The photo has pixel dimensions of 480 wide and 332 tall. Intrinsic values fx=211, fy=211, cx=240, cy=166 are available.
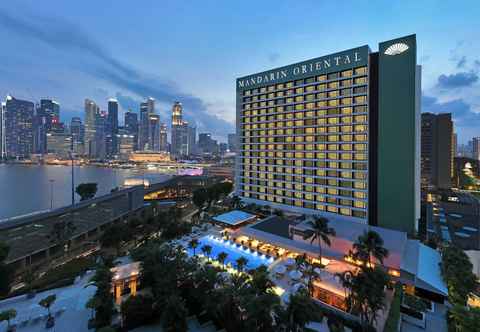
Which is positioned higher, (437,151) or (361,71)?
(361,71)

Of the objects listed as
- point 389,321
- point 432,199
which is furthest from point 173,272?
point 432,199

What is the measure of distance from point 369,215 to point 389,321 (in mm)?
30947

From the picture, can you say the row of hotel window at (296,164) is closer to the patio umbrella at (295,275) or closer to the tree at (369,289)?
the patio umbrella at (295,275)

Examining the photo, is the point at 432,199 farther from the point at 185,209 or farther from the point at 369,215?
the point at 185,209

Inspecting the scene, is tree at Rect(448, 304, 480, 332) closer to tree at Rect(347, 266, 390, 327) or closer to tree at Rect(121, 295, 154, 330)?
tree at Rect(347, 266, 390, 327)

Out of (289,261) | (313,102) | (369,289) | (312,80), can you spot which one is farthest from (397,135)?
(369,289)

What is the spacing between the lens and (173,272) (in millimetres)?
23203

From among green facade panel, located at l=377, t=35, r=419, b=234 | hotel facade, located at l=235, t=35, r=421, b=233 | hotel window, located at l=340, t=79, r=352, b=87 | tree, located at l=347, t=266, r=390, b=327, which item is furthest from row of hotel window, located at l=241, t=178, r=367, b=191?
tree, located at l=347, t=266, r=390, b=327

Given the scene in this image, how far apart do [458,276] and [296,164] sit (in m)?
39.7

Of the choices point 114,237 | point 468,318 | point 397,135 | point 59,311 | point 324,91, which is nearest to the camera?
point 468,318

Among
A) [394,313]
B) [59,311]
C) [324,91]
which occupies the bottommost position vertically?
[59,311]

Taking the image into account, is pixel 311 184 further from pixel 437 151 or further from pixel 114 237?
pixel 437 151

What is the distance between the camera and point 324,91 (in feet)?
180

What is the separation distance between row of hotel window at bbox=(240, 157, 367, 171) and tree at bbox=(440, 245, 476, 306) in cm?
2462
